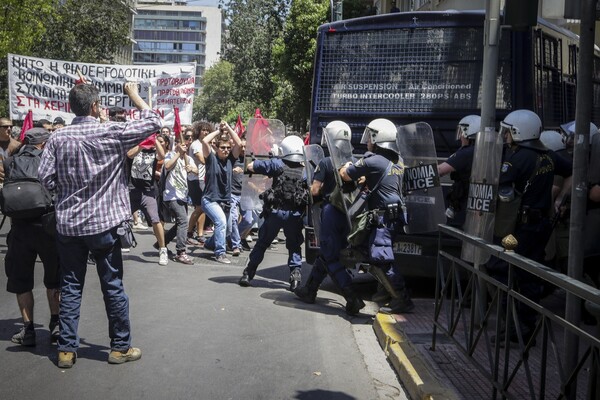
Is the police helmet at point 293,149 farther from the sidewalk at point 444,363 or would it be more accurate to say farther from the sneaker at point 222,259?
the sneaker at point 222,259

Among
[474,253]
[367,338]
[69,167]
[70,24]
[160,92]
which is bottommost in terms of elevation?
[367,338]

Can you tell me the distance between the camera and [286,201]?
948 centimetres

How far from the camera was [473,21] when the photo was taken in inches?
392

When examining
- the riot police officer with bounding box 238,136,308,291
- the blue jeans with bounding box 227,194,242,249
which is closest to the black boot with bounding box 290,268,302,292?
the riot police officer with bounding box 238,136,308,291

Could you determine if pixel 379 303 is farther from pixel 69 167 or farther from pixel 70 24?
pixel 70 24

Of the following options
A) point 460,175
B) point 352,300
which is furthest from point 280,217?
point 460,175

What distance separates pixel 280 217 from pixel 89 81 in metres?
8.07

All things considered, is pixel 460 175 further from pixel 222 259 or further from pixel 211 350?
pixel 222 259

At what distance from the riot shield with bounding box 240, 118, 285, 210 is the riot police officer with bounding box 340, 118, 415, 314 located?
261cm

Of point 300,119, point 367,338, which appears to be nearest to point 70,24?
point 300,119

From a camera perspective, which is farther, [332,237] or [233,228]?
[233,228]

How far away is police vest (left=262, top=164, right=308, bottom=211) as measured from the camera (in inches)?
373

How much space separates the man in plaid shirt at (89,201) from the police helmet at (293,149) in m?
3.57

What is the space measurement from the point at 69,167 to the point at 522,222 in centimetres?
337
